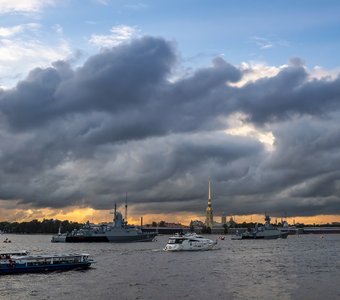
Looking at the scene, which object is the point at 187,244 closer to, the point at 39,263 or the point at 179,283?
the point at 39,263

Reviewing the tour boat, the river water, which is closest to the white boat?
the river water

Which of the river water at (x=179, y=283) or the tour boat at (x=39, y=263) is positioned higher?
the tour boat at (x=39, y=263)

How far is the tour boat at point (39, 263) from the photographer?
91.9 metres

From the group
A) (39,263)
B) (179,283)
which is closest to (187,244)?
(39,263)

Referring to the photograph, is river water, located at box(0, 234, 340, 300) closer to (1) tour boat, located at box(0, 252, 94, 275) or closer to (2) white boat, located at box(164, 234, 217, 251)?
(1) tour boat, located at box(0, 252, 94, 275)

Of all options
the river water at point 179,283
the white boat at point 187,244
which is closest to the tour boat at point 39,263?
the river water at point 179,283

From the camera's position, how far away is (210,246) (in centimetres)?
17925

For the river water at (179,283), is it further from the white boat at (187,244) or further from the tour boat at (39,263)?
the white boat at (187,244)

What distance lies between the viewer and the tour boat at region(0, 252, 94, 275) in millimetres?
91938

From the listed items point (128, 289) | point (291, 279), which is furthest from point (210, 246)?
point (128, 289)

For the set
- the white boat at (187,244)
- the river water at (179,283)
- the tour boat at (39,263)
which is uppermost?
the white boat at (187,244)

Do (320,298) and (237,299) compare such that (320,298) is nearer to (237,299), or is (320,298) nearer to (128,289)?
(237,299)

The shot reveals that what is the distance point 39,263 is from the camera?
9544 cm

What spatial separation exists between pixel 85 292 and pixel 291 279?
33.2m
